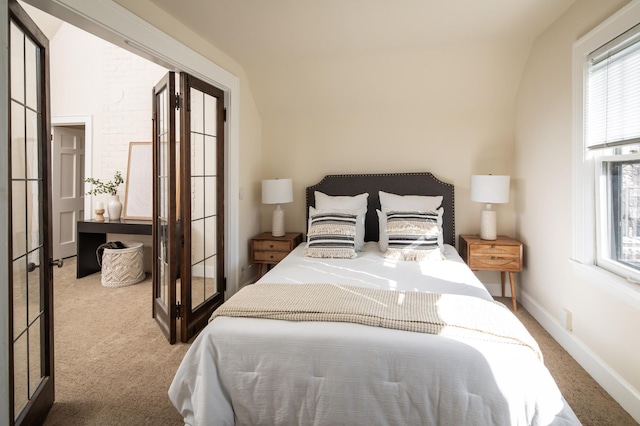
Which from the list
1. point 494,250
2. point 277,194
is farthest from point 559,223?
point 277,194

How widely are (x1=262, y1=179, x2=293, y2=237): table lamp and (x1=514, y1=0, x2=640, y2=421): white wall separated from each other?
2.38 metres

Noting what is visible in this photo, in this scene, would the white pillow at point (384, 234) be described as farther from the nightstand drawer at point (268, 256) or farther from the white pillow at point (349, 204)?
the nightstand drawer at point (268, 256)

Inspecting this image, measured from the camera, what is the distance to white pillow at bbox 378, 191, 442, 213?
348cm

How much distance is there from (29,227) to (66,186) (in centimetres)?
439

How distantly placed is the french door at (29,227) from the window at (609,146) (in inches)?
123

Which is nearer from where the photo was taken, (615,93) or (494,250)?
(615,93)

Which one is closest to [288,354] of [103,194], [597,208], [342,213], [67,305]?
[342,213]

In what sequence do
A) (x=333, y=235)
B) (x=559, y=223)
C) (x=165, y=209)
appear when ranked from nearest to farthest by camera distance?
(x=559, y=223) < (x=165, y=209) < (x=333, y=235)

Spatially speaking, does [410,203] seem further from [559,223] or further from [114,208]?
[114,208]

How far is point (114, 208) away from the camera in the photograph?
449cm

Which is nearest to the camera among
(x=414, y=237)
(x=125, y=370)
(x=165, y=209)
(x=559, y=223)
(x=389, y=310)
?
(x=389, y=310)

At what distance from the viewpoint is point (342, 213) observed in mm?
3342

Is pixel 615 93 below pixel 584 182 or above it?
above

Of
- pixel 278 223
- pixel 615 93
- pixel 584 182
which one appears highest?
pixel 615 93
